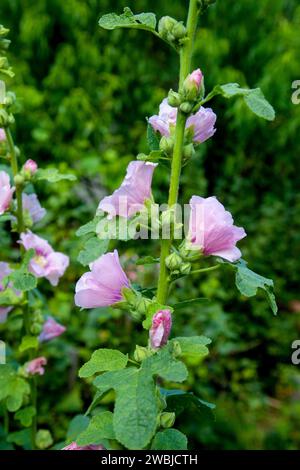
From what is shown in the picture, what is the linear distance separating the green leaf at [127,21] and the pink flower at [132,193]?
16 cm

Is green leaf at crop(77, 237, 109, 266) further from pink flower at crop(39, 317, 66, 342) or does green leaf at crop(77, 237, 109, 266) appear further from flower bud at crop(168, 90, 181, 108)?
pink flower at crop(39, 317, 66, 342)

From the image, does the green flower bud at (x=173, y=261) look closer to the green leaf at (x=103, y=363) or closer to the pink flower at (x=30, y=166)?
the green leaf at (x=103, y=363)

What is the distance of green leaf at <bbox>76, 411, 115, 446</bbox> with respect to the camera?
2.24 ft

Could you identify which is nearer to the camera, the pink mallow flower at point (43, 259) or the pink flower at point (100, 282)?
the pink flower at point (100, 282)

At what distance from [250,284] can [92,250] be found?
0.18 metres

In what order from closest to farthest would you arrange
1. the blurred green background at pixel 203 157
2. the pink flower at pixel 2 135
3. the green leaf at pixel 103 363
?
the green leaf at pixel 103 363, the pink flower at pixel 2 135, the blurred green background at pixel 203 157

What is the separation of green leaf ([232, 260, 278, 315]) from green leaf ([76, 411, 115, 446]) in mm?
209

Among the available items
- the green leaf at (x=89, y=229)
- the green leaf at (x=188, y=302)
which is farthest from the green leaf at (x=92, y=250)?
the green leaf at (x=188, y=302)

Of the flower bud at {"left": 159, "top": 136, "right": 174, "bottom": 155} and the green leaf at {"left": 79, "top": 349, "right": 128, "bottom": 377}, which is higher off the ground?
the flower bud at {"left": 159, "top": 136, "right": 174, "bottom": 155}

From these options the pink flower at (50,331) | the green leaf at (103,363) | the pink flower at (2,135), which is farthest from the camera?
Result: the pink flower at (50,331)

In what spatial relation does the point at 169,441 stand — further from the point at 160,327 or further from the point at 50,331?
the point at 50,331

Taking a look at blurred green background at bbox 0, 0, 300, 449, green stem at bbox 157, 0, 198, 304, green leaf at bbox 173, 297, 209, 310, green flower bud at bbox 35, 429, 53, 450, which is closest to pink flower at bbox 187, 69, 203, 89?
green stem at bbox 157, 0, 198, 304

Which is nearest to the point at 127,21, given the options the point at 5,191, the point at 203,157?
the point at 5,191

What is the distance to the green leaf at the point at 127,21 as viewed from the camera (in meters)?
0.71
